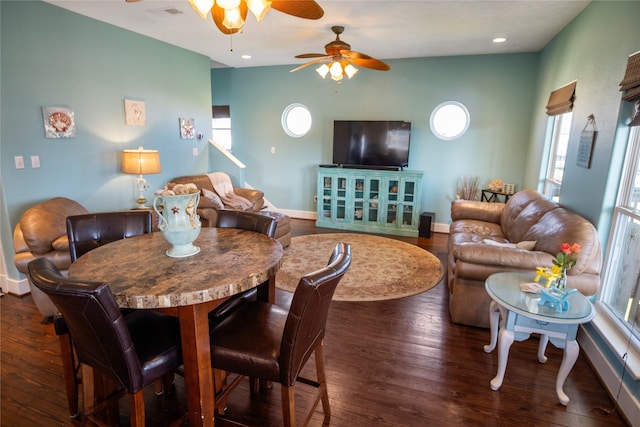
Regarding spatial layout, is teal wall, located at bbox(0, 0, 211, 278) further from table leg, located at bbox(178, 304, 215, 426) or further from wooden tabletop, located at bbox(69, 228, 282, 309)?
table leg, located at bbox(178, 304, 215, 426)

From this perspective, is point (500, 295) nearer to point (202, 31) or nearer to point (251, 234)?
point (251, 234)

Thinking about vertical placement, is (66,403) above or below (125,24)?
below

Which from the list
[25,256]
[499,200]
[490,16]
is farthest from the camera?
[499,200]

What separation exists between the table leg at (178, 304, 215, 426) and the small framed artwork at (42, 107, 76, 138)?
309cm

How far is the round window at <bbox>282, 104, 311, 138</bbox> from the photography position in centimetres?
643

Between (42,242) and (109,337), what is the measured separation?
7.01 feet

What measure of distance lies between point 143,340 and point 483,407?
189cm

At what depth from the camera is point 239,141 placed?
683 centimetres

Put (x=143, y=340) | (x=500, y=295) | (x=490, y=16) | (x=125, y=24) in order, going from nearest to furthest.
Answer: (x=143, y=340), (x=500, y=295), (x=490, y=16), (x=125, y=24)

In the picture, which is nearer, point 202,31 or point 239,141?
point 202,31

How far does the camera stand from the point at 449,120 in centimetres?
570

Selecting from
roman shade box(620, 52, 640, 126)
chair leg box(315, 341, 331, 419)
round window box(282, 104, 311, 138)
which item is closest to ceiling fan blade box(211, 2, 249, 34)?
chair leg box(315, 341, 331, 419)

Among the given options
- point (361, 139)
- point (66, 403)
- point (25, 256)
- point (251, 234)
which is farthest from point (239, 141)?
point (66, 403)

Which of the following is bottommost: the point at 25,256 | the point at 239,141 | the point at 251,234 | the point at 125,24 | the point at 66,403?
the point at 66,403
